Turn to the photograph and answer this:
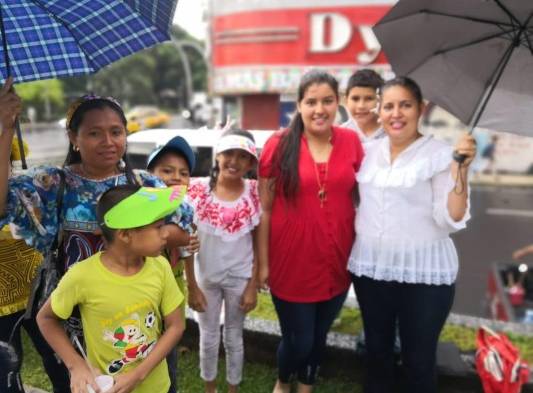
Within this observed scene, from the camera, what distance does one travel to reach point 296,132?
2303mm

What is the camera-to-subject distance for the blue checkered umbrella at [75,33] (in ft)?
5.79

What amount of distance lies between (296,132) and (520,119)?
3.57ft

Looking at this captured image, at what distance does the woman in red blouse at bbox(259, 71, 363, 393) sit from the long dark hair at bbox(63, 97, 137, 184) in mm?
758

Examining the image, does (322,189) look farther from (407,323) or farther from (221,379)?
(221,379)

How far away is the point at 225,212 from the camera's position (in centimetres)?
231

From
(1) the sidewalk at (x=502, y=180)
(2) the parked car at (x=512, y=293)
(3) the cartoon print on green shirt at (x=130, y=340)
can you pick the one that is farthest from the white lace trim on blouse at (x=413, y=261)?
(1) the sidewalk at (x=502, y=180)

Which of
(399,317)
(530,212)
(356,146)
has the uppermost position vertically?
(356,146)

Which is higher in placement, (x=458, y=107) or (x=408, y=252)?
(x=458, y=107)

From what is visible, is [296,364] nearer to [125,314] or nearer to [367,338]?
[367,338]

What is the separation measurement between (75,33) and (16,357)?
1.35 metres

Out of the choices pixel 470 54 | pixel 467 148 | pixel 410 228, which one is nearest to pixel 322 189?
pixel 410 228

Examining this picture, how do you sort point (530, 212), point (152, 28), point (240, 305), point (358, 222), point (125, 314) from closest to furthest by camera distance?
point (125, 314) → point (152, 28) → point (358, 222) → point (240, 305) → point (530, 212)

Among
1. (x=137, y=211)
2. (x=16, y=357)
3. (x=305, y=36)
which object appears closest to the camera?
(x=137, y=211)

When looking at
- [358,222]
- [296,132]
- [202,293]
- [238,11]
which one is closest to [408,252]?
[358,222]
